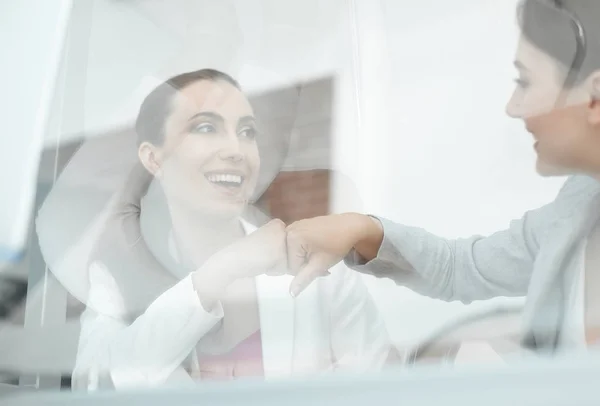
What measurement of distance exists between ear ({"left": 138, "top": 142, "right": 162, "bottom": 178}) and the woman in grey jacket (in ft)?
0.71

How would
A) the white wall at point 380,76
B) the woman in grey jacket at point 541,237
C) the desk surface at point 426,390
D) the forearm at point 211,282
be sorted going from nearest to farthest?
the desk surface at point 426,390 → the woman in grey jacket at point 541,237 → the forearm at point 211,282 → the white wall at point 380,76

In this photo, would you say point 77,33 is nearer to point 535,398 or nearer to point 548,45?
point 548,45

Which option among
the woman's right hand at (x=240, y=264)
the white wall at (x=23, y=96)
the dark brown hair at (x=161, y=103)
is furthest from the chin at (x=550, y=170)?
the white wall at (x=23, y=96)

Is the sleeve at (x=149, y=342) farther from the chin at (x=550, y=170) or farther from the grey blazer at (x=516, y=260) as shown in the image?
the chin at (x=550, y=170)

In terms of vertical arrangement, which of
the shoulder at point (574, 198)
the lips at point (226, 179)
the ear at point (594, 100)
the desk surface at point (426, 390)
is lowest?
the desk surface at point (426, 390)

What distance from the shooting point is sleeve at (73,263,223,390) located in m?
0.75

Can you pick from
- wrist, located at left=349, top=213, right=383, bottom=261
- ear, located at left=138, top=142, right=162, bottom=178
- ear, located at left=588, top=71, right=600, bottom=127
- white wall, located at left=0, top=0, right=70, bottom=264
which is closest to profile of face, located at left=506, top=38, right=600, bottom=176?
ear, located at left=588, top=71, right=600, bottom=127

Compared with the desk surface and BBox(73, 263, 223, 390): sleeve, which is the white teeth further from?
the desk surface

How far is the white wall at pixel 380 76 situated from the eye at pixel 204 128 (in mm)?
169

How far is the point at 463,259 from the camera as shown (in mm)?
762

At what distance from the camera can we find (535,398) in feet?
1.77

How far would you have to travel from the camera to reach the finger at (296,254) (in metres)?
0.77

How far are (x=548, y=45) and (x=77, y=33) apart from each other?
75 centimetres

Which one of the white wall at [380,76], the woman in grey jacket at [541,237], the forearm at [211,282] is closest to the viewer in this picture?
the woman in grey jacket at [541,237]
